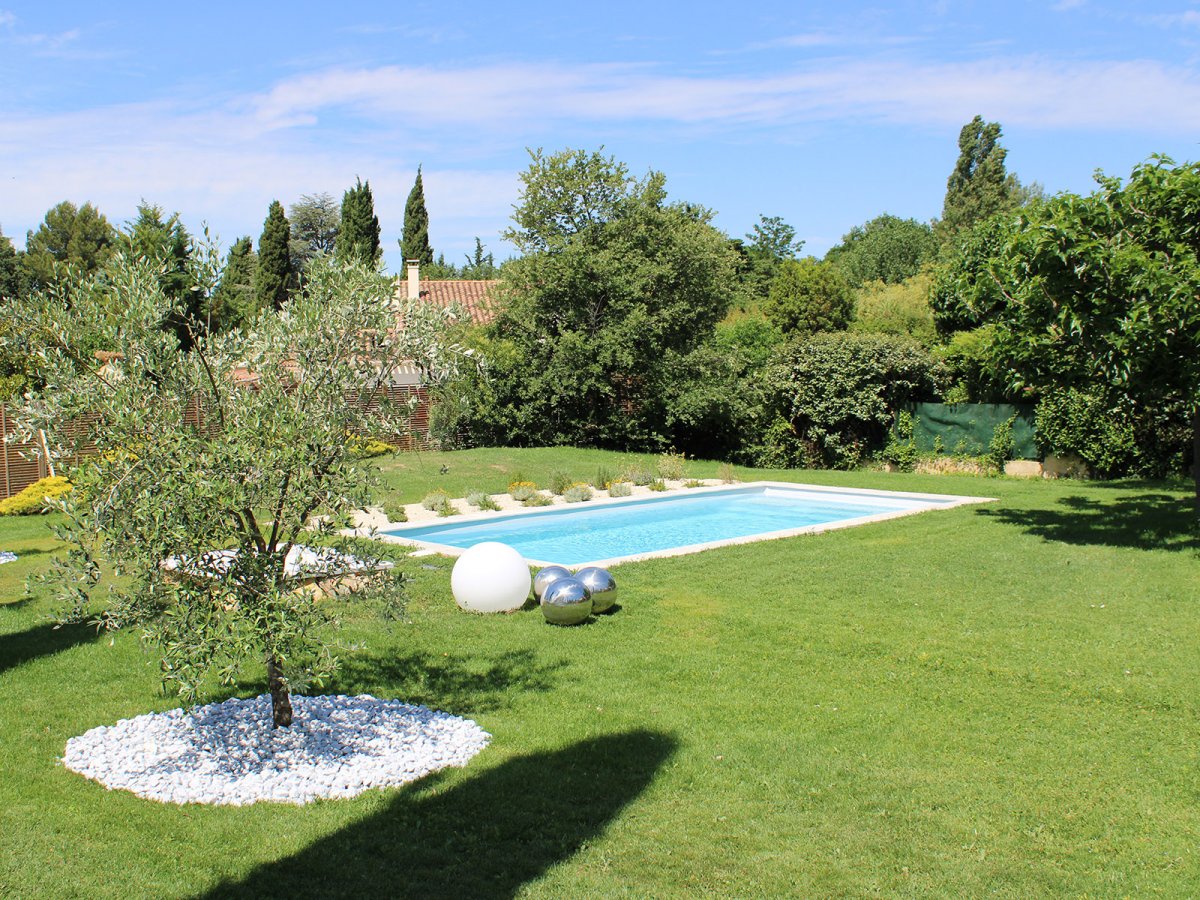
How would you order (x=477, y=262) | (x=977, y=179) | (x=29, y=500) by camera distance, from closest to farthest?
(x=29, y=500) → (x=977, y=179) → (x=477, y=262)

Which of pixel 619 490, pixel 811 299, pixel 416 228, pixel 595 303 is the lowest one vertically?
pixel 619 490

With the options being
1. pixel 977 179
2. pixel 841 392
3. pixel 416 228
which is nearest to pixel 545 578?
pixel 841 392

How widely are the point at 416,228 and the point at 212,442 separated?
155ft

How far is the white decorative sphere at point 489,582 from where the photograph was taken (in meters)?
9.28

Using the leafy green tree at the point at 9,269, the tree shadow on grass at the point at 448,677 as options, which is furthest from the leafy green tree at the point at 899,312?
the leafy green tree at the point at 9,269

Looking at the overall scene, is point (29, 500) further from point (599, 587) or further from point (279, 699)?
point (279, 699)

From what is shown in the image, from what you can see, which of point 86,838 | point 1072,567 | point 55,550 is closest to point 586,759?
point 86,838

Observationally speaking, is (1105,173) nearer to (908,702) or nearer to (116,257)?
(908,702)

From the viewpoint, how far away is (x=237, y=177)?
15500 millimetres

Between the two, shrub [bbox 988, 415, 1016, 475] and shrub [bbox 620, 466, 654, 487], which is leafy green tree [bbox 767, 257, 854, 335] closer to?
shrub [bbox 988, 415, 1016, 475]

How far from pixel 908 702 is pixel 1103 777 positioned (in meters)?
1.50

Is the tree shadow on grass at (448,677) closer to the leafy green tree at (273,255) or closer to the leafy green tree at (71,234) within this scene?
the leafy green tree at (273,255)

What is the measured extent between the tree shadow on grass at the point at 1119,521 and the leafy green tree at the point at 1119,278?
990mm

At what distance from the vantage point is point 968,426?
73.5 ft
